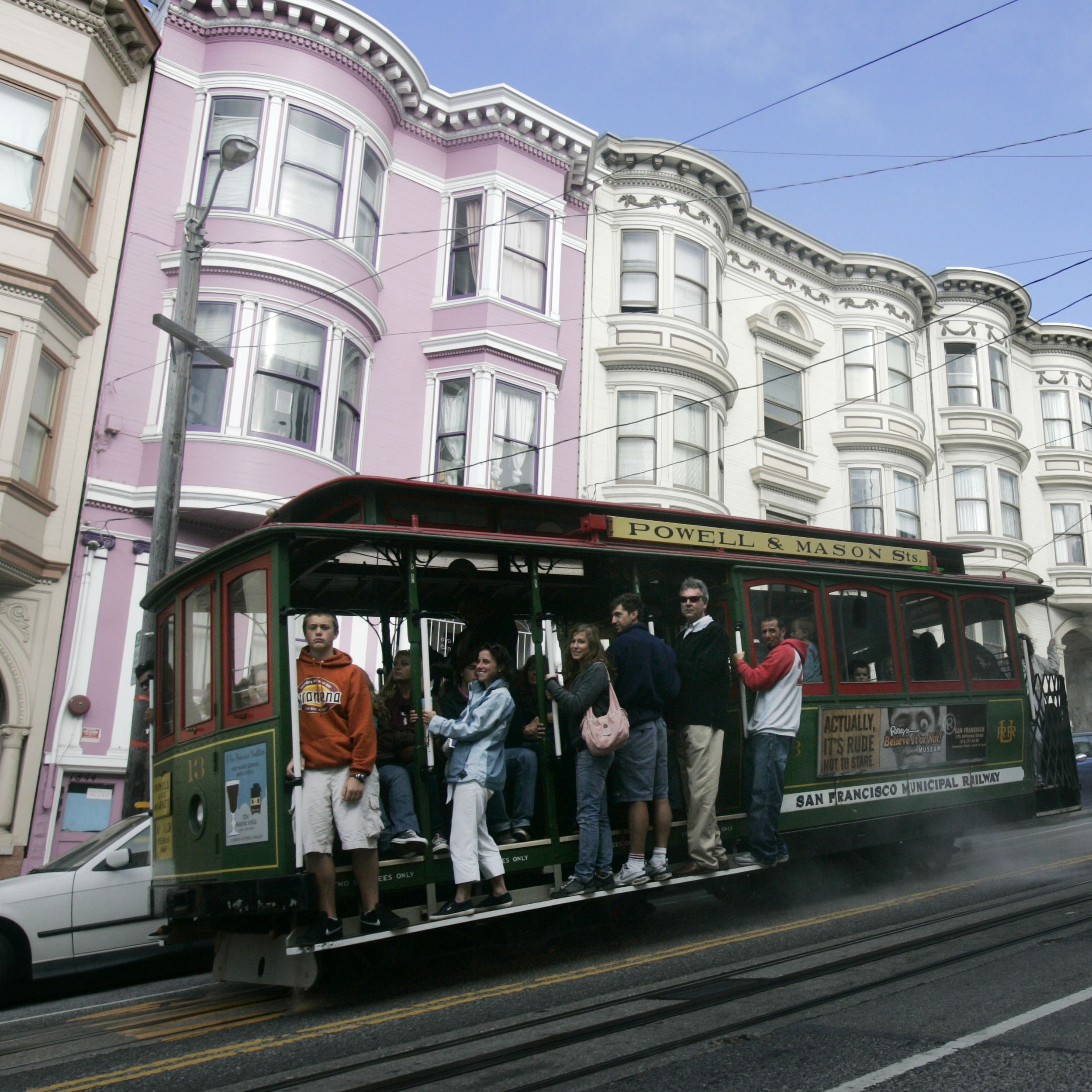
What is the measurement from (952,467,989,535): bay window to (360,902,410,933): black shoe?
23.1 metres

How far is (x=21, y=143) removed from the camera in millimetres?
14523

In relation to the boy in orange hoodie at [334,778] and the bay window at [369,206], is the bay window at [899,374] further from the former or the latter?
the boy in orange hoodie at [334,778]

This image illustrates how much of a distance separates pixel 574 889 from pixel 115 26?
47.6 feet

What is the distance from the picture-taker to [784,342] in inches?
941

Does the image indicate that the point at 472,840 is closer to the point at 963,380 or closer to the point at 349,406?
the point at 349,406

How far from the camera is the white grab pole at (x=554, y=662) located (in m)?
7.57

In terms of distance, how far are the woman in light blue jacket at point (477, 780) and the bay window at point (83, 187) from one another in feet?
36.7

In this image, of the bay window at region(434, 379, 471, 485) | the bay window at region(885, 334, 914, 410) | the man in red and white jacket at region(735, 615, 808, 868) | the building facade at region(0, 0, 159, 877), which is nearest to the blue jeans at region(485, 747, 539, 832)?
the man in red and white jacket at region(735, 615, 808, 868)

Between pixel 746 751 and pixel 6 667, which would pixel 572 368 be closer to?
pixel 6 667

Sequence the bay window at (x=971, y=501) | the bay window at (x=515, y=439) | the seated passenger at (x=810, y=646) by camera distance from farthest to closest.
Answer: the bay window at (x=971, y=501), the bay window at (x=515, y=439), the seated passenger at (x=810, y=646)

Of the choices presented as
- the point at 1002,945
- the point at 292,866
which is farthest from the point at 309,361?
the point at 1002,945

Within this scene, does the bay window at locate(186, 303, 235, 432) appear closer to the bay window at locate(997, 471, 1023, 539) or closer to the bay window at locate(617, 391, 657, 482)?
the bay window at locate(617, 391, 657, 482)

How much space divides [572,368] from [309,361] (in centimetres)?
550

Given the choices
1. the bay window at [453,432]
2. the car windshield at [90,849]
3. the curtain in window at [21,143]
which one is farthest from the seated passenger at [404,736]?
the curtain in window at [21,143]
